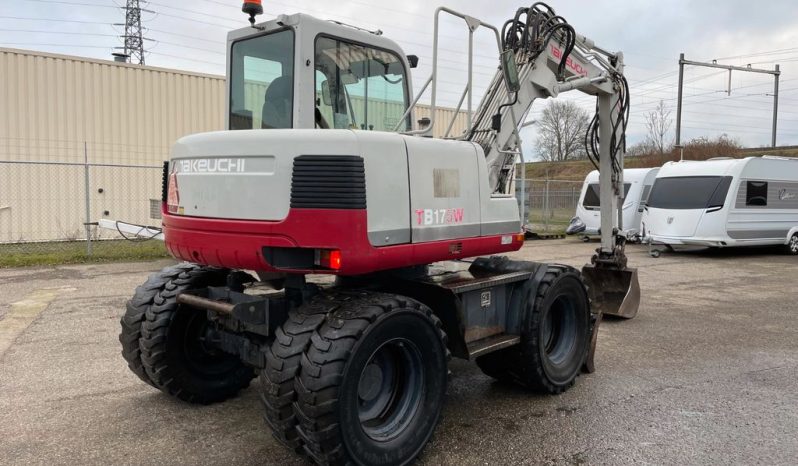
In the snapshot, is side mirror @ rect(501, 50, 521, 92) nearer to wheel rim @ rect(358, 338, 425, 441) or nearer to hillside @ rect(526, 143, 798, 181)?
wheel rim @ rect(358, 338, 425, 441)

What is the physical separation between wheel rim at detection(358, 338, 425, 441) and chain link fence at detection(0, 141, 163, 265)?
1115cm

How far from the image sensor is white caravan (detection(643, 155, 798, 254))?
1477 cm

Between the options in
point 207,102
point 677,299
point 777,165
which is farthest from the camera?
point 207,102

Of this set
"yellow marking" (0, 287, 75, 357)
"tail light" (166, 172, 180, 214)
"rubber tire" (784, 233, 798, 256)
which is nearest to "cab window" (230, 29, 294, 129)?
"tail light" (166, 172, 180, 214)

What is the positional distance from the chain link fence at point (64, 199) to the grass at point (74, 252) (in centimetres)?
3

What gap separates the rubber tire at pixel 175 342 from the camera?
4.39 m

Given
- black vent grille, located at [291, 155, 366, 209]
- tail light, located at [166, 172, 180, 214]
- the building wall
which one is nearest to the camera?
black vent grille, located at [291, 155, 366, 209]

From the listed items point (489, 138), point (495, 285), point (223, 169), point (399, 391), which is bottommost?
point (399, 391)

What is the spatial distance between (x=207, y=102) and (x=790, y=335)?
15.2 m

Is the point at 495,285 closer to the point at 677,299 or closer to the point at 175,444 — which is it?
the point at 175,444

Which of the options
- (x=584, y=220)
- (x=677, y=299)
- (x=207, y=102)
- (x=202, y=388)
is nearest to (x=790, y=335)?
(x=677, y=299)

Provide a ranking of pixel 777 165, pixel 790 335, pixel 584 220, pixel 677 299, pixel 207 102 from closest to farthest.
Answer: pixel 790 335 → pixel 677 299 → pixel 777 165 → pixel 207 102 → pixel 584 220

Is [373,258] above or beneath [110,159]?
beneath

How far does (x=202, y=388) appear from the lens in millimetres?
4578
